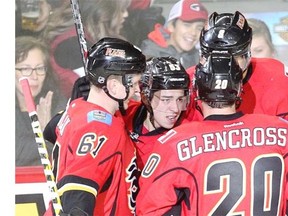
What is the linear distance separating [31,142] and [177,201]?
1398 millimetres

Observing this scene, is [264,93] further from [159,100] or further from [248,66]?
[159,100]

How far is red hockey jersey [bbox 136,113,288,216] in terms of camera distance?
2426 millimetres

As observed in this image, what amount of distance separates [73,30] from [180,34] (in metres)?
0.43

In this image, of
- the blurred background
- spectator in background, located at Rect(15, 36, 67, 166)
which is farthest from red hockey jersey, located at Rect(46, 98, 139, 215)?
the blurred background

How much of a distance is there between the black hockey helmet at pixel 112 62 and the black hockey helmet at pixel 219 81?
191 millimetres

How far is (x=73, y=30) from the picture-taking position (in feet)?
12.3

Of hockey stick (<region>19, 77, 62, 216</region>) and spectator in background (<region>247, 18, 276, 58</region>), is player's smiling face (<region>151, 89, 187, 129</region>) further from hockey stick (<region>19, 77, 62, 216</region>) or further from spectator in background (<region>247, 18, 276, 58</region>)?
spectator in background (<region>247, 18, 276, 58</region>)

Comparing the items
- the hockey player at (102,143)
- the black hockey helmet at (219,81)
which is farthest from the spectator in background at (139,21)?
the black hockey helmet at (219,81)

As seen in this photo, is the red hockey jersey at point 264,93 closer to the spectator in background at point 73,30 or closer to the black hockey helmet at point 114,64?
the black hockey helmet at point 114,64

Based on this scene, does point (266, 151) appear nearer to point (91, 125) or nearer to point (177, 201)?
point (177, 201)

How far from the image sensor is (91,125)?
2.54m

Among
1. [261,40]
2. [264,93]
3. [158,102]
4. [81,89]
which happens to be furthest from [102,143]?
[261,40]

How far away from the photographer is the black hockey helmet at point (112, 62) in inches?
103

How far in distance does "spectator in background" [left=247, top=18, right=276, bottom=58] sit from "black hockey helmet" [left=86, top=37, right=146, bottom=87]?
122 cm
